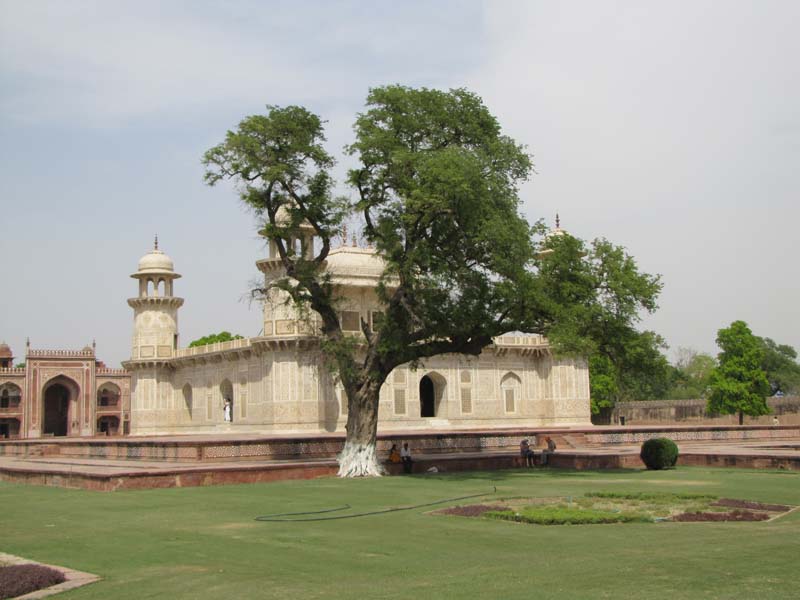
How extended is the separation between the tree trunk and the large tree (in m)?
0.03

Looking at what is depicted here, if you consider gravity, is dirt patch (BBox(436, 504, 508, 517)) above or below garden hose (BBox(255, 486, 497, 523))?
above

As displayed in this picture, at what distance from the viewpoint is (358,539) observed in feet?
34.6

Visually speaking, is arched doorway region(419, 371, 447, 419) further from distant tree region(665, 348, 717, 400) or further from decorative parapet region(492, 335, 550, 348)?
distant tree region(665, 348, 717, 400)

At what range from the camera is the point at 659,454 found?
20922mm

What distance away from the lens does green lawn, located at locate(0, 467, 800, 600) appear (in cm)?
757

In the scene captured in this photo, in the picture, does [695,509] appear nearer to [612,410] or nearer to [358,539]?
[358,539]

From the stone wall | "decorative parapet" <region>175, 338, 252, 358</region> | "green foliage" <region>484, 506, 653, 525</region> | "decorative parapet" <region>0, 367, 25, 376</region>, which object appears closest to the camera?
"green foliage" <region>484, 506, 653, 525</region>

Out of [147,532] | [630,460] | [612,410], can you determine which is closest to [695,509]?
[147,532]

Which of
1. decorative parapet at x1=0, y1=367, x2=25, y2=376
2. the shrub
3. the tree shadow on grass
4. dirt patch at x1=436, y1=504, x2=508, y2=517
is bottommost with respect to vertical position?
the tree shadow on grass

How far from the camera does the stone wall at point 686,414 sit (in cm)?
5253

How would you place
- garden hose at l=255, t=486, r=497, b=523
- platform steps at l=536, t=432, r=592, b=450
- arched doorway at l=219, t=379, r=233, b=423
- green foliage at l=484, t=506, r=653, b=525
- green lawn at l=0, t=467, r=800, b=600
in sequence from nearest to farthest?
green lawn at l=0, t=467, r=800, b=600, green foliage at l=484, t=506, r=653, b=525, garden hose at l=255, t=486, r=497, b=523, platform steps at l=536, t=432, r=592, b=450, arched doorway at l=219, t=379, r=233, b=423

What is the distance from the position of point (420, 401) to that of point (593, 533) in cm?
3212

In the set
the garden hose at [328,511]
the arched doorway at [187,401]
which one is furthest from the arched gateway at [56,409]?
the garden hose at [328,511]

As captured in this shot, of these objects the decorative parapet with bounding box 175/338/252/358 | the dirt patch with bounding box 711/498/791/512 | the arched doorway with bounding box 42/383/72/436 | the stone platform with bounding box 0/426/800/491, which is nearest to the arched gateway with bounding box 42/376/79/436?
the arched doorway with bounding box 42/383/72/436
